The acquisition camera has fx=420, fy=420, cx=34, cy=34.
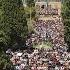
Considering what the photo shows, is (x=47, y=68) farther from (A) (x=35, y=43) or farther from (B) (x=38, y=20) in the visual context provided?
(B) (x=38, y=20)

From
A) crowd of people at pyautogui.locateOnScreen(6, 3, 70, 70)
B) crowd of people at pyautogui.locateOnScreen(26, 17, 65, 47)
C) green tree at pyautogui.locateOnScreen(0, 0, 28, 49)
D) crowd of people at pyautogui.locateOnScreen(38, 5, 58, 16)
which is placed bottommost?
crowd of people at pyautogui.locateOnScreen(38, 5, 58, 16)

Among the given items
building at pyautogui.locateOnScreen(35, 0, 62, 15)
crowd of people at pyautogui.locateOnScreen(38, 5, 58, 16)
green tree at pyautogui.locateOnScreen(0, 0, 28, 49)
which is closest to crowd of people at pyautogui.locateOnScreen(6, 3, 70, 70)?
green tree at pyautogui.locateOnScreen(0, 0, 28, 49)

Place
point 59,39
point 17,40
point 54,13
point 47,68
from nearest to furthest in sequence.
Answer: point 47,68 < point 17,40 < point 59,39 < point 54,13

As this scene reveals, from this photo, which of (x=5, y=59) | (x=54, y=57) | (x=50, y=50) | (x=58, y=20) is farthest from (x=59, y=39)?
(x=5, y=59)

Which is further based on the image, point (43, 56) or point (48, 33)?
point (48, 33)

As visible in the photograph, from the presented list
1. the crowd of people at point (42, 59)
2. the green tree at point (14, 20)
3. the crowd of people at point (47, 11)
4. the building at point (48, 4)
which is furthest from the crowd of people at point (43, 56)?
the building at point (48, 4)

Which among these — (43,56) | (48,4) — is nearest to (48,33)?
(43,56)

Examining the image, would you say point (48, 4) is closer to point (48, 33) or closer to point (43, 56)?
point (48, 33)

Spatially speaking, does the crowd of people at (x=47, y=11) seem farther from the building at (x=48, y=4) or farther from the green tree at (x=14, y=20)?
the green tree at (x=14, y=20)

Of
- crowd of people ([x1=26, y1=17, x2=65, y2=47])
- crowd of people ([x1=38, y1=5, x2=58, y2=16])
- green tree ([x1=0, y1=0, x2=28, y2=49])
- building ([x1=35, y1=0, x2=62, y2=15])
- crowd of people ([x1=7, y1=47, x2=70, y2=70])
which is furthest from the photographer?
building ([x1=35, y1=0, x2=62, y2=15])

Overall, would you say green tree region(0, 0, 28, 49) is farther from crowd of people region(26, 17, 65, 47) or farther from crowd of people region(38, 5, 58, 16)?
crowd of people region(38, 5, 58, 16)

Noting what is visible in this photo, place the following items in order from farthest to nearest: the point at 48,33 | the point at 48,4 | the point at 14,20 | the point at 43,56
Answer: the point at 48,4 → the point at 48,33 → the point at 14,20 → the point at 43,56
